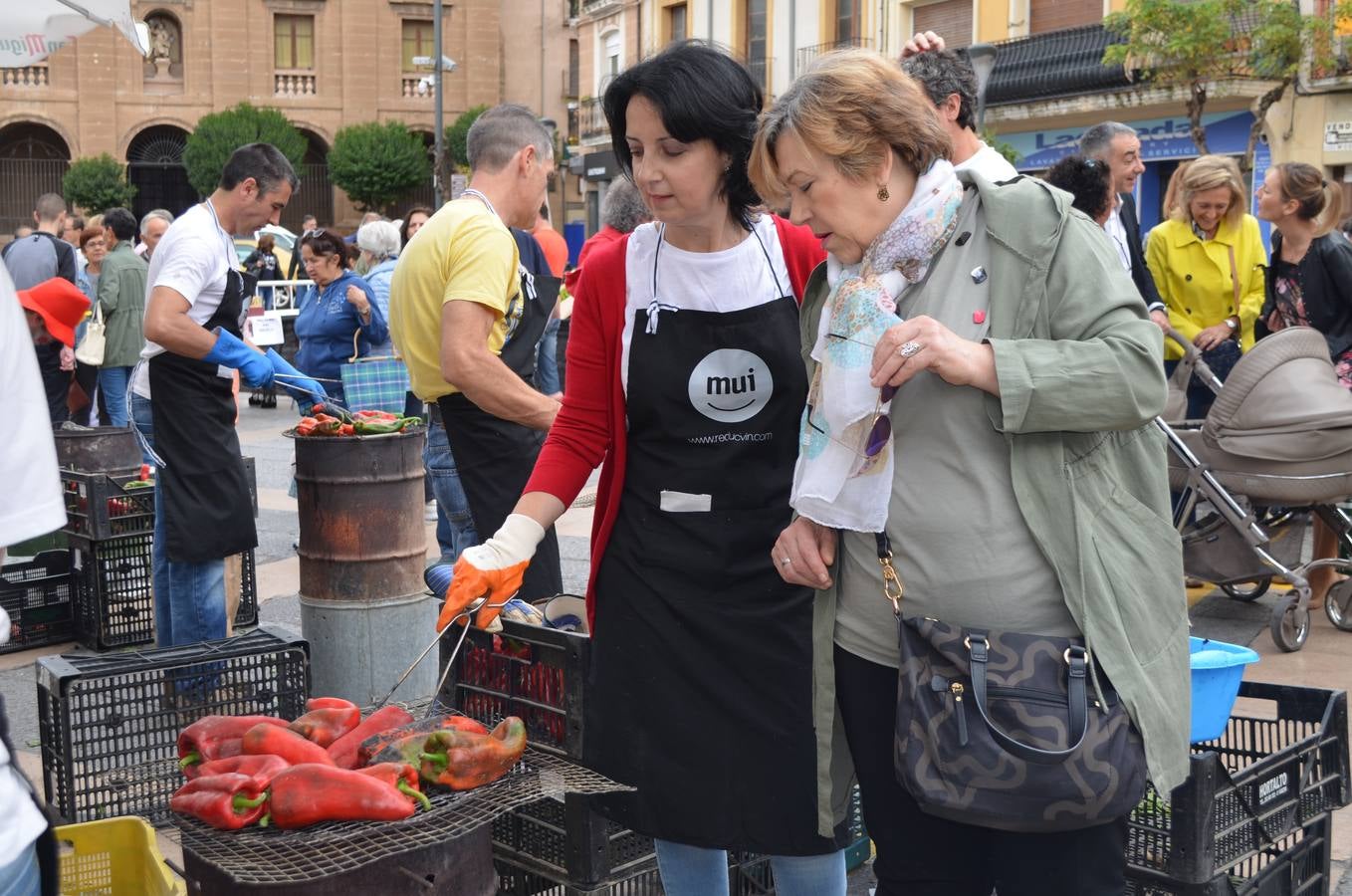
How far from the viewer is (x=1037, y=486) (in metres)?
2.04

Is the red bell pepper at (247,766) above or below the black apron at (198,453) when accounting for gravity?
below

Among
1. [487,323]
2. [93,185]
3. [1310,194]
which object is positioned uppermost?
[93,185]

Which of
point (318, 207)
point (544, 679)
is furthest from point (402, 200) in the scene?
point (544, 679)

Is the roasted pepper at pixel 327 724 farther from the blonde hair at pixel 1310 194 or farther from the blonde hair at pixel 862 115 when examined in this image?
the blonde hair at pixel 1310 194

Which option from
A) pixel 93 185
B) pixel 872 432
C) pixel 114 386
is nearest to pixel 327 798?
pixel 872 432

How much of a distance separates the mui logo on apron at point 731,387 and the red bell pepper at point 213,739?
1054 mm

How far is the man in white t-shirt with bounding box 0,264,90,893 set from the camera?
1.53 metres

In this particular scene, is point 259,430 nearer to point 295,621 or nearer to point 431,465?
point 295,621

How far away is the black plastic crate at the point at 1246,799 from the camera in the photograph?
2.99m

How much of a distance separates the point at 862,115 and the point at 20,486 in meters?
1.23

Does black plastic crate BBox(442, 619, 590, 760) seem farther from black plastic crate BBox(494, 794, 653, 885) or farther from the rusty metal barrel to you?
the rusty metal barrel

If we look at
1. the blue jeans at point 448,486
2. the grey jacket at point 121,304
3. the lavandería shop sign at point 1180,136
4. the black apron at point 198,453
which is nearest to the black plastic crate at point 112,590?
the black apron at point 198,453

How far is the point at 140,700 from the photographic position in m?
3.44

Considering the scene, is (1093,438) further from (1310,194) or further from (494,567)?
(1310,194)
